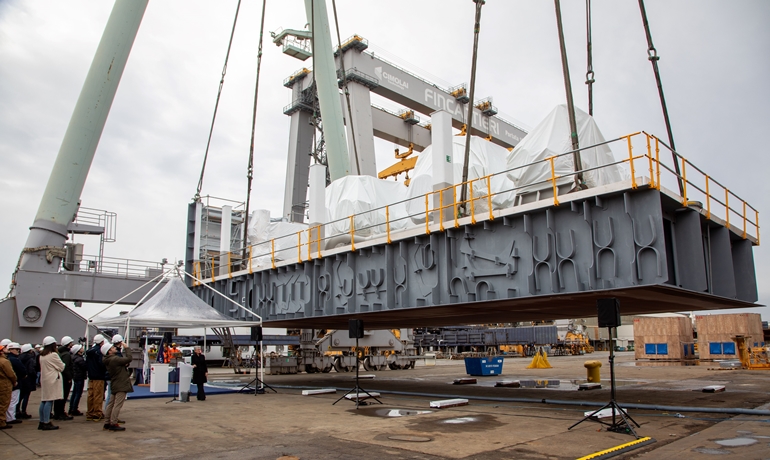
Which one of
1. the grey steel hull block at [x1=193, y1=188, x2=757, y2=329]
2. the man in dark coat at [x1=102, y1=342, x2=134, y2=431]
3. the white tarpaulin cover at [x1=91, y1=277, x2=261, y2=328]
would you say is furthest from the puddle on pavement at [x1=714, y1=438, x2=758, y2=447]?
the white tarpaulin cover at [x1=91, y1=277, x2=261, y2=328]

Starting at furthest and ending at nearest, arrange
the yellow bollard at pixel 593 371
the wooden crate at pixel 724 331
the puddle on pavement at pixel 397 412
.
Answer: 1. the wooden crate at pixel 724 331
2. the yellow bollard at pixel 593 371
3. the puddle on pavement at pixel 397 412

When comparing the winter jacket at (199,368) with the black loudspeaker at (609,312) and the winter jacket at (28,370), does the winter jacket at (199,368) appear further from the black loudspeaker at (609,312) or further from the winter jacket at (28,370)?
the black loudspeaker at (609,312)

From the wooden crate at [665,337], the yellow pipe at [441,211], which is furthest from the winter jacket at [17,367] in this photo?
the wooden crate at [665,337]

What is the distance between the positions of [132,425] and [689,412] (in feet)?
39.1

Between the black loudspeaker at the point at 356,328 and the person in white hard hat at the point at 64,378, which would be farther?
the black loudspeaker at the point at 356,328

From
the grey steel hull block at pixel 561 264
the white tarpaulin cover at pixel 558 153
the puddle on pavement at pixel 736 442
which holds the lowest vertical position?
the puddle on pavement at pixel 736 442

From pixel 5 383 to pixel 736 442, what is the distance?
41.3 ft

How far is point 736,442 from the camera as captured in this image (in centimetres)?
852

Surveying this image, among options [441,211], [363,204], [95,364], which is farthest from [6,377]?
[363,204]

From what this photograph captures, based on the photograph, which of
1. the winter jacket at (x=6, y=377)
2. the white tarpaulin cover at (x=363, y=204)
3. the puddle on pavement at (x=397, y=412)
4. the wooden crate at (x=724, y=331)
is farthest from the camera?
the wooden crate at (x=724, y=331)

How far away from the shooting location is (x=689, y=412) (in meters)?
12.0

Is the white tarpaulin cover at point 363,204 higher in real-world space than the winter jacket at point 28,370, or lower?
higher

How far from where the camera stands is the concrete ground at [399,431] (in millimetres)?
8094

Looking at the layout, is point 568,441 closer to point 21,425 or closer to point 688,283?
point 688,283
